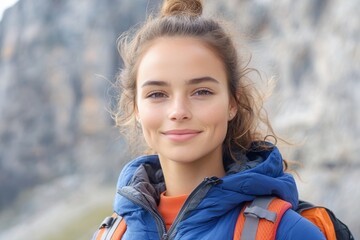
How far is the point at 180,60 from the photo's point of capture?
2148 millimetres

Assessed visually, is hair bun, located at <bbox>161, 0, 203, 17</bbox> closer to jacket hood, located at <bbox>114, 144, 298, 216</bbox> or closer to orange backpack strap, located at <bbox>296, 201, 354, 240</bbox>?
jacket hood, located at <bbox>114, 144, 298, 216</bbox>

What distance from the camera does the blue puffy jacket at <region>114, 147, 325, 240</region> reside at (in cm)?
194

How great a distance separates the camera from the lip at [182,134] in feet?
6.86

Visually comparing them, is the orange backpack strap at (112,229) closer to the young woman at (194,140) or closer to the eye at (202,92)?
the young woman at (194,140)

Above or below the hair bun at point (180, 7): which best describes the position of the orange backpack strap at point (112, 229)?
below

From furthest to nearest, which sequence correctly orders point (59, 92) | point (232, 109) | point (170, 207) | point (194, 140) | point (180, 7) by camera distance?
1. point (59, 92)
2. point (180, 7)
3. point (232, 109)
4. point (170, 207)
5. point (194, 140)

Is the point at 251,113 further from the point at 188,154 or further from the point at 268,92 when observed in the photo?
the point at 188,154

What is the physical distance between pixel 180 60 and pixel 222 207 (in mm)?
493

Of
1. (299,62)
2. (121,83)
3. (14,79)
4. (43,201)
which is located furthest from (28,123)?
(121,83)

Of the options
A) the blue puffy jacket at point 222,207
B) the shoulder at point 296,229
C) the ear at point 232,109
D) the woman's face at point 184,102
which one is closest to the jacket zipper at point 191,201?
the blue puffy jacket at point 222,207

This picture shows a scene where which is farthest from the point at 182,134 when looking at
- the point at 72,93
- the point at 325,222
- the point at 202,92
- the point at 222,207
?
the point at 72,93

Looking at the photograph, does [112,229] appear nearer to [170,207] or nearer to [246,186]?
[170,207]

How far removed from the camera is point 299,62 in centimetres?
1703

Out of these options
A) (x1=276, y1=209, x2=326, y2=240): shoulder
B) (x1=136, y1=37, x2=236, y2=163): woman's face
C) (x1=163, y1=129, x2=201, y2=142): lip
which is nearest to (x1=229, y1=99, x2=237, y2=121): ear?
(x1=136, y1=37, x2=236, y2=163): woman's face
